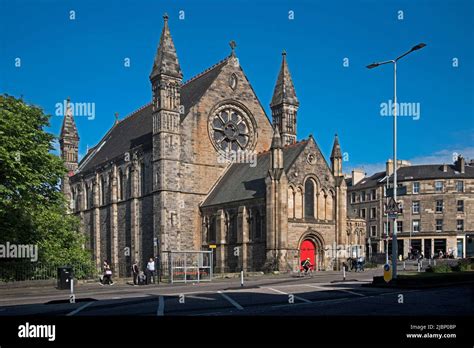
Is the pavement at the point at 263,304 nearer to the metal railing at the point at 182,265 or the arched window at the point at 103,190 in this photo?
the metal railing at the point at 182,265

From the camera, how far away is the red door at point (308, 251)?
42997mm

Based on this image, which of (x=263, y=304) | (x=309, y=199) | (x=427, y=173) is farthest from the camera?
(x=427, y=173)

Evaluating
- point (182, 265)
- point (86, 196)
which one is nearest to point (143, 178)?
point (182, 265)

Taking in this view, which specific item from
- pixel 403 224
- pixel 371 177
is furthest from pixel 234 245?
pixel 371 177

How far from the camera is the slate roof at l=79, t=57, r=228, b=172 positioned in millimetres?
51938

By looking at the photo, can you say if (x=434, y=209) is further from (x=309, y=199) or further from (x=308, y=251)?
(x=308, y=251)

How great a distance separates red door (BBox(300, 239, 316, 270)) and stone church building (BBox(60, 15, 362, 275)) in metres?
0.10

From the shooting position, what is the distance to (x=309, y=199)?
4384 cm

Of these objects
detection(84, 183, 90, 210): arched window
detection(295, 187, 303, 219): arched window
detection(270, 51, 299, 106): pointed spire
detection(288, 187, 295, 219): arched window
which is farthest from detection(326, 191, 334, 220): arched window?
detection(84, 183, 90, 210): arched window

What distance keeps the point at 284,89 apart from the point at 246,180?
41.6ft

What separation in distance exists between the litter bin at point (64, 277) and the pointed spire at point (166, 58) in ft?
81.0

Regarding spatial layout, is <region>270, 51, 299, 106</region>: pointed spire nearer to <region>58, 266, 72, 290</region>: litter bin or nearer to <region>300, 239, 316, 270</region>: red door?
<region>300, 239, 316, 270</region>: red door

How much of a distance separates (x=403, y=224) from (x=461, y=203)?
9.70 metres

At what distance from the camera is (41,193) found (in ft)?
114
